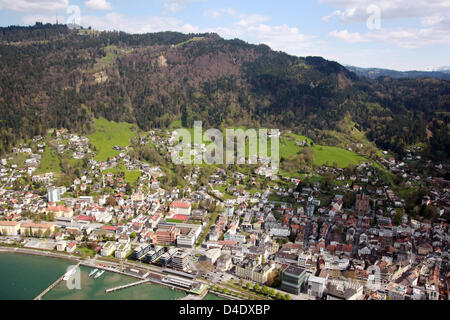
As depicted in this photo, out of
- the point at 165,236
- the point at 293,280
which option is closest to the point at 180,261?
the point at 165,236

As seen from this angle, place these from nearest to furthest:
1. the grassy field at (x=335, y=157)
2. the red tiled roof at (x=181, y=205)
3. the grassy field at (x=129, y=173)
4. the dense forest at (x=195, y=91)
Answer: the red tiled roof at (x=181, y=205), the grassy field at (x=129, y=173), the grassy field at (x=335, y=157), the dense forest at (x=195, y=91)

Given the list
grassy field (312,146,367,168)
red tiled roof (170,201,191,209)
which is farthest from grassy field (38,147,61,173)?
grassy field (312,146,367,168)

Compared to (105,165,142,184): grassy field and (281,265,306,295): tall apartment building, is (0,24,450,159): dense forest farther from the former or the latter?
(281,265,306,295): tall apartment building

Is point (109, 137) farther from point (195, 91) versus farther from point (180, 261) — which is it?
point (180, 261)

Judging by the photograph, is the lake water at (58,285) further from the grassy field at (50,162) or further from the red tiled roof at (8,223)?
the grassy field at (50,162)

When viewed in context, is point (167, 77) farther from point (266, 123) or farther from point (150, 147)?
point (150, 147)

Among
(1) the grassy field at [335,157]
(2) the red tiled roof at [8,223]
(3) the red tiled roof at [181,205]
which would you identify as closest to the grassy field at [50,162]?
(2) the red tiled roof at [8,223]
